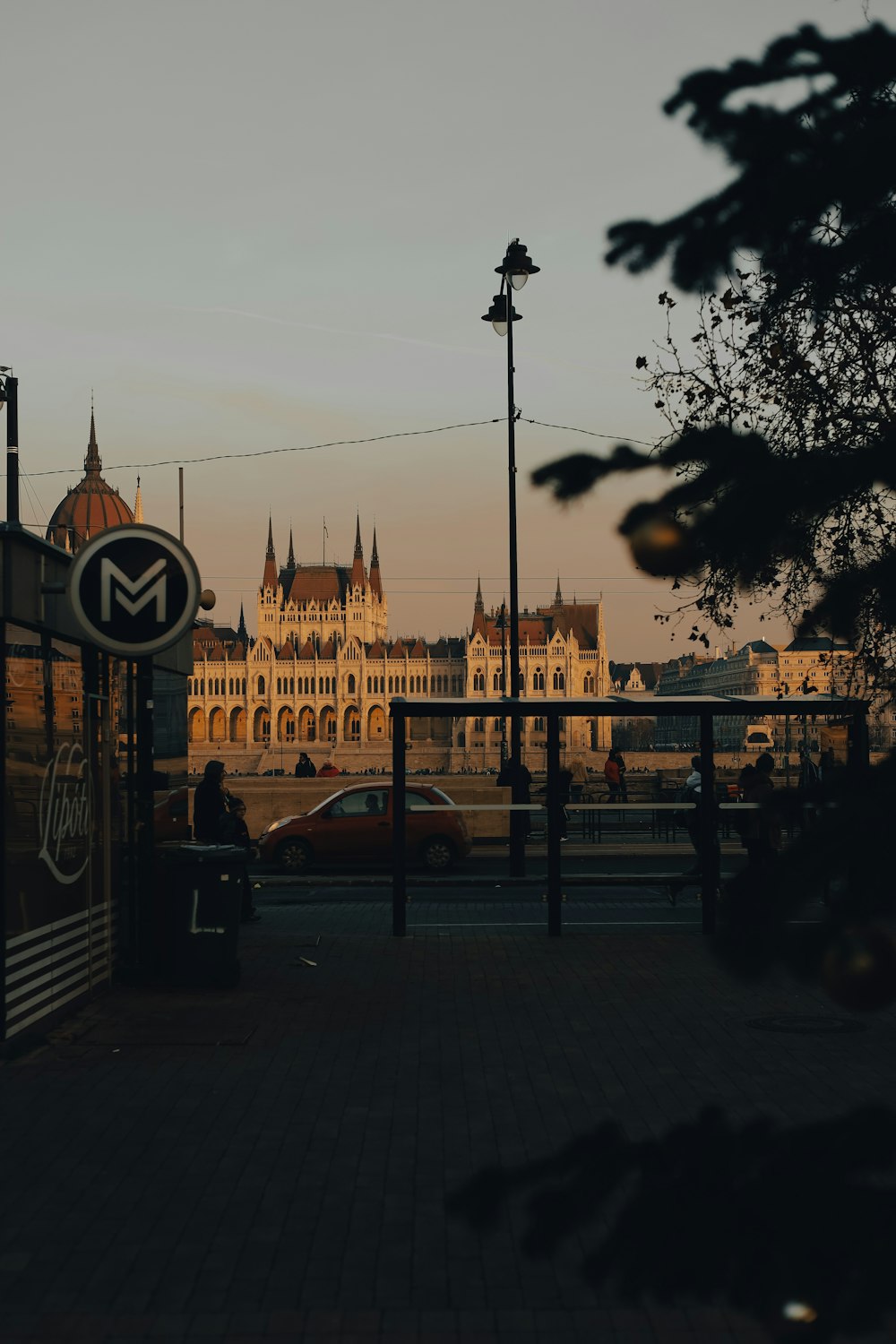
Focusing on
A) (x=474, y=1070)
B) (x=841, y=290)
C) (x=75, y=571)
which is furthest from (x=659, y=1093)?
(x=841, y=290)

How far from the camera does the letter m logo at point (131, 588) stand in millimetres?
10484

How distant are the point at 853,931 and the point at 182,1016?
9233 mm

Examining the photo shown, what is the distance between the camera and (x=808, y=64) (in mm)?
2266

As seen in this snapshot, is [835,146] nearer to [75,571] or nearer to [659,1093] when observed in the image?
[659,1093]

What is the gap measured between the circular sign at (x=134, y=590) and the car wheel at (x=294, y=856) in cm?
1453

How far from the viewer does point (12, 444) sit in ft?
84.0

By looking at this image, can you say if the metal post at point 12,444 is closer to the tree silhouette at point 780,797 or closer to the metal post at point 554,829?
the metal post at point 554,829

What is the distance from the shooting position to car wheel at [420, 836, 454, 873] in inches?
957

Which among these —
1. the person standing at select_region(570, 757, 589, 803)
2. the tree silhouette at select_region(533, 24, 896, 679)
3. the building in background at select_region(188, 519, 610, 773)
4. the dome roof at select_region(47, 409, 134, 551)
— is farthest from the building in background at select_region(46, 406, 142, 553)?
the tree silhouette at select_region(533, 24, 896, 679)

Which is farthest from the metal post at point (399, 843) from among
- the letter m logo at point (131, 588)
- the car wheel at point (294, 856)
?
the car wheel at point (294, 856)

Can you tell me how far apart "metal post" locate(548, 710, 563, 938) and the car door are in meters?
9.85

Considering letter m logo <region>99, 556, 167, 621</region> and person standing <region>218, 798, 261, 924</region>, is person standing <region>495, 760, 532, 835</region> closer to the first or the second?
person standing <region>218, 798, 261, 924</region>

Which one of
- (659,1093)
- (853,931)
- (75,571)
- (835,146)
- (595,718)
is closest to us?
(853,931)

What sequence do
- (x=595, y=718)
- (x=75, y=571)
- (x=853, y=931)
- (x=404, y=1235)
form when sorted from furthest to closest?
(x=595, y=718), (x=75, y=571), (x=404, y=1235), (x=853, y=931)
